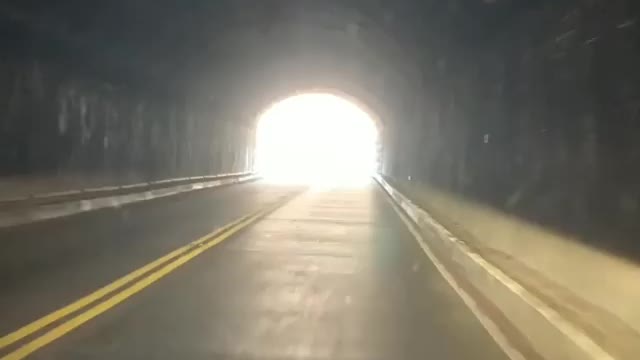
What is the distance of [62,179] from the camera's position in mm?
26047

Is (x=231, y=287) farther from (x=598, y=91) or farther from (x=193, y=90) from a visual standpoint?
(x=193, y=90)

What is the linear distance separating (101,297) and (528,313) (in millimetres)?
5009

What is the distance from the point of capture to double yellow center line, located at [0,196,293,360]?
8766 mm

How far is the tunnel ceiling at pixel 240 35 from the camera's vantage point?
2194 centimetres

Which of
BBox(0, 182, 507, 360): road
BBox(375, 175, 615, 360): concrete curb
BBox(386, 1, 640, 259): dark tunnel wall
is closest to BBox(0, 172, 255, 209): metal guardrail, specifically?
BBox(0, 182, 507, 360): road

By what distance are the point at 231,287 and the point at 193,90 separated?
2863 cm

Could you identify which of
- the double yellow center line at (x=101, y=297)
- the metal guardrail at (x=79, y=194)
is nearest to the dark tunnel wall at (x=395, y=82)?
the metal guardrail at (x=79, y=194)

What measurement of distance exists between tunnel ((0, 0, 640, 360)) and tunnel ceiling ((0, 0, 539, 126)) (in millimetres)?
121

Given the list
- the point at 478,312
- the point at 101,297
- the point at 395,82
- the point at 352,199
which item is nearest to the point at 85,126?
the point at 395,82

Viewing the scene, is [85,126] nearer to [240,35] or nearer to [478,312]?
[240,35]

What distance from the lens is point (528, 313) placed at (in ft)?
30.7

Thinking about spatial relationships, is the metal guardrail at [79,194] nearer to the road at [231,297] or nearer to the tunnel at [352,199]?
the tunnel at [352,199]

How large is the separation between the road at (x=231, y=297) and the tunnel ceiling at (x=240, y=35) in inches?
182

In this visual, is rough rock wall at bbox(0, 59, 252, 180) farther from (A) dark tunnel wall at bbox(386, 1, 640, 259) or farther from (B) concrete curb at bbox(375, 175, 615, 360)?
(B) concrete curb at bbox(375, 175, 615, 360)
